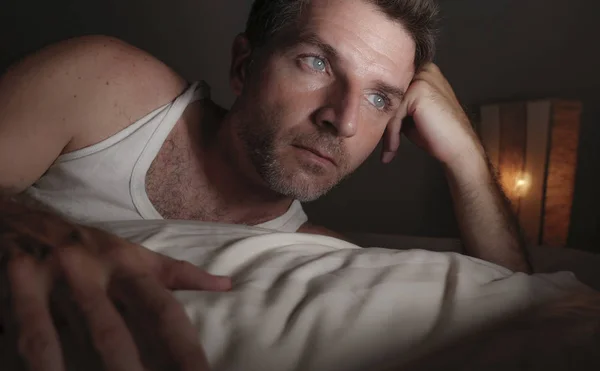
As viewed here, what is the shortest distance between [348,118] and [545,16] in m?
0.27

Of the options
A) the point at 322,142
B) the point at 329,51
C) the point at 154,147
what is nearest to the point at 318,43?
the point at 329,51

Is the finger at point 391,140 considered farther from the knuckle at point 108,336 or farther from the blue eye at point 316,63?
the knuckle at point 108,336

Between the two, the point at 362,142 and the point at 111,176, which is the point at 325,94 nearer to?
the point at 362,142

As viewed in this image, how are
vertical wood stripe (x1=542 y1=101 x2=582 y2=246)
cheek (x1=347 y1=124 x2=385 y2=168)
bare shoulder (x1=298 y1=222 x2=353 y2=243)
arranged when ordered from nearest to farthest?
vertical wood stripe (x1=542 y1=101 x2=582 y2=246) → cheek (x1=347 y1=124 x2=385 y2=168) → bare shoulder (x1=298 y1=222 x2=353 y2=243)

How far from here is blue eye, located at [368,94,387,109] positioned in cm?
65

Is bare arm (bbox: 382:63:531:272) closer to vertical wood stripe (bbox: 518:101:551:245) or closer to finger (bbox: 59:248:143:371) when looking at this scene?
vertical wood stripe (bbox: 518:101:551:245)

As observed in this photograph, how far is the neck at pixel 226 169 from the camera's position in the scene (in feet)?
2.40

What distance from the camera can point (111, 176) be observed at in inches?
26.1

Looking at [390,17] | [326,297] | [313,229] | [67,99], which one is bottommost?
[313,229]

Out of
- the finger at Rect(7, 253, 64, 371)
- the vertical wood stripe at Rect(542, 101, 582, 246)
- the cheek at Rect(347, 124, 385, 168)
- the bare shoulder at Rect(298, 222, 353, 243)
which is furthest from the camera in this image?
the bare shoulder at Rect(298, 222, 353, 243)

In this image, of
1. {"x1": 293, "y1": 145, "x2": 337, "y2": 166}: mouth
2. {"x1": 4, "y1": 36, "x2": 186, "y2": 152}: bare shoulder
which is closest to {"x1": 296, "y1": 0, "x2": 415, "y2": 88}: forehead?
{"x1": 293, "y1": 145, "x2": 337, "y2": 166}: mouth

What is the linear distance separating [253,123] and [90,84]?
0.21 metres

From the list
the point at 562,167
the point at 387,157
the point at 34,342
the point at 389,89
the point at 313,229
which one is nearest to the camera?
the point at 34,342

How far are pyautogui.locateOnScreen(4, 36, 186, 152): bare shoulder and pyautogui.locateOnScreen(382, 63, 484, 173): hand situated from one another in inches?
13.1
